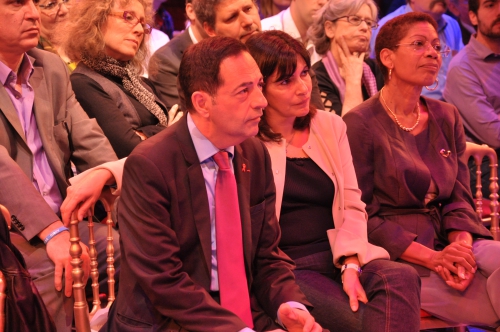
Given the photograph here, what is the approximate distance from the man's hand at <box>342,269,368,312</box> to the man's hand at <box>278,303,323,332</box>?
35cm

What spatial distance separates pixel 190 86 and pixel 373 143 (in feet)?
3.47

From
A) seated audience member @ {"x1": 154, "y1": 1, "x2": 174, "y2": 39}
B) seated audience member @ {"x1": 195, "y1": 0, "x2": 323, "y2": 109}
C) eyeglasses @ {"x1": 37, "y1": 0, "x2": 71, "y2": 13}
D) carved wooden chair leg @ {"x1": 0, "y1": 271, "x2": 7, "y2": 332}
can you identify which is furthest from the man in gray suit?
seated audience member @ {"x1": 154, "y1": 1, "x2": 174, "y2": 39}

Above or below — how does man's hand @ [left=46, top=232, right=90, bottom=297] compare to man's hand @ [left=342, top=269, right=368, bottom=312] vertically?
above

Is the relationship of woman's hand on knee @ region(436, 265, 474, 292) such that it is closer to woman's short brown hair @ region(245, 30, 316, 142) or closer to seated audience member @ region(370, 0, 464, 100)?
woman's short brown hair @ region(245, 30, 316, 142)

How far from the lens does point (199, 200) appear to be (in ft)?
7.05

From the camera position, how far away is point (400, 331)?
238 cm

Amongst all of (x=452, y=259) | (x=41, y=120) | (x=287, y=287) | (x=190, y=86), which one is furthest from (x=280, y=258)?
(x=41, y=120)

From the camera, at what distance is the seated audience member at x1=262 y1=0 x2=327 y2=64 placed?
15.9 ft

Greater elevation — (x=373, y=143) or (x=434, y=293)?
(x=373, y=143)

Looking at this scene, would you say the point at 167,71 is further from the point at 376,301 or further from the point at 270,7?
the point at 376,301

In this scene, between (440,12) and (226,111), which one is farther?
(440,12)

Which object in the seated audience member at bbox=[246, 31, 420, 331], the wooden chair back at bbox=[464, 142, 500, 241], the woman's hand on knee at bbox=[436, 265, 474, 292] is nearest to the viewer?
the seated audience member at bbox=[246, 31, 420, 331]

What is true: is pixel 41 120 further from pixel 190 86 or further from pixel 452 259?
pixel 452 259

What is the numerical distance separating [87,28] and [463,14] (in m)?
3.89
